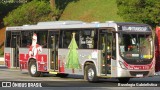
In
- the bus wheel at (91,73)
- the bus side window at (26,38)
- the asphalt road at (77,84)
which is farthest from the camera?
the bus side window at (26,38)

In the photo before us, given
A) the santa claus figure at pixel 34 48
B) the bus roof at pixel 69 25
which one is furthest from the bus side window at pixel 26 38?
the santa claus figure at pixel 34 48

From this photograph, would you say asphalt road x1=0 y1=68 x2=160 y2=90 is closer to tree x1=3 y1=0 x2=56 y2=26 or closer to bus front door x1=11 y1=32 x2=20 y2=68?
bus front door x1=11 y1=32 x2=20 y2=68

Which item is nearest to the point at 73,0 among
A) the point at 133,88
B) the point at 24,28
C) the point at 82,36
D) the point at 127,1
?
the point at 127,1

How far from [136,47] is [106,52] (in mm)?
1413

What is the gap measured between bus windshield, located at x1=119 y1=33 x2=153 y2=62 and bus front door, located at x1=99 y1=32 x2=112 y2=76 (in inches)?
25.3

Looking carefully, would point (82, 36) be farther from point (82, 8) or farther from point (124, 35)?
point (82, 8)

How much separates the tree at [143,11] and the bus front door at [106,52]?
25.6 m

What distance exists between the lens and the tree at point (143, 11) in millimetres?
48406

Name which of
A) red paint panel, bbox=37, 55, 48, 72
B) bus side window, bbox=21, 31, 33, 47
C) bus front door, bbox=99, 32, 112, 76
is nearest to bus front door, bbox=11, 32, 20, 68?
bus side window, bbox=21, 31, 33, 47

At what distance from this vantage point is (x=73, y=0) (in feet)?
225

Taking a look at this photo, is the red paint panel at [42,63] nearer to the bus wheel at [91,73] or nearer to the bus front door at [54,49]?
the bus front door at [54,49]

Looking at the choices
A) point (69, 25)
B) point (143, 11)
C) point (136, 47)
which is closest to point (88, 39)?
Result: point (69, 25)

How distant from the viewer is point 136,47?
22719 mm

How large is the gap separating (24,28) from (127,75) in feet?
30.1
